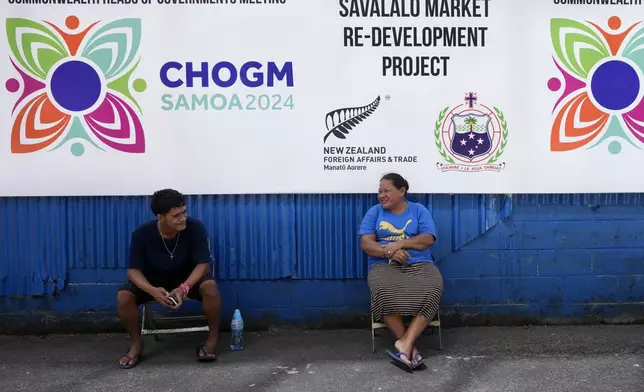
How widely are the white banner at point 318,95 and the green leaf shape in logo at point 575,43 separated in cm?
1

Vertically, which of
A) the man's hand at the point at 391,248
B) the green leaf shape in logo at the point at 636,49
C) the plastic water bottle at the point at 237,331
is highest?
the green leaf shape in logo at the point at 636,49

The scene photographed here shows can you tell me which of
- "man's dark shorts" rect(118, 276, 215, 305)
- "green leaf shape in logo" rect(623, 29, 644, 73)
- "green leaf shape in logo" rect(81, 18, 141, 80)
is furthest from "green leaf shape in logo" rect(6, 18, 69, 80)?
"green leaf shape in logo" rect(623, 29, 644, 73)

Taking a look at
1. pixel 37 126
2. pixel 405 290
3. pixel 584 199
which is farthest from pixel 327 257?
pixel 37 126

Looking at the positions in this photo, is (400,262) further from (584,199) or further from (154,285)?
(154,285)

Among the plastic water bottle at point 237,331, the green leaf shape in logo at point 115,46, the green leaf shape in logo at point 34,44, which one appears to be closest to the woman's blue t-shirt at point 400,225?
the plastic water bottle at point 237,331

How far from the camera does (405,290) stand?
4820 millimetres

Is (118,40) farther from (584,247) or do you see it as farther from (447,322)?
(584,247)

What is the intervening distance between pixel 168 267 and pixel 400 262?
1745mm

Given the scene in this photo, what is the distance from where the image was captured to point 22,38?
517cm

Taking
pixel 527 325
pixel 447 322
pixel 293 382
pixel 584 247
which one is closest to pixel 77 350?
pixel 293 382

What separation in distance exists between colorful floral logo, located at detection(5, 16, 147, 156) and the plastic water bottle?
1.63m

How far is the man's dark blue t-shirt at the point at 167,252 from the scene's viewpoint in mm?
4848

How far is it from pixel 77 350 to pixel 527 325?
12.1 feet

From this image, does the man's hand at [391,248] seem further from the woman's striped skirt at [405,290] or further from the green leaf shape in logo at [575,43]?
the green leaf shape in logo at [575,43]
